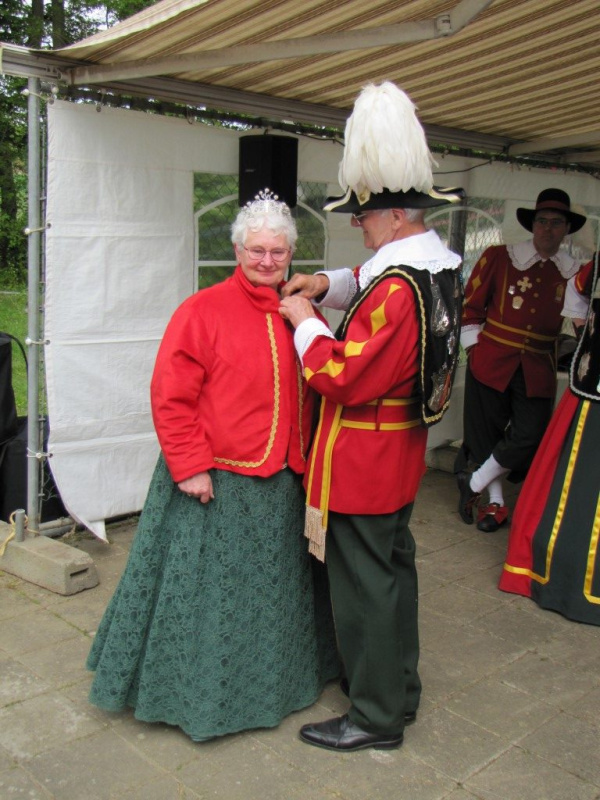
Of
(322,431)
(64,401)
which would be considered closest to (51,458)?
(64,401)

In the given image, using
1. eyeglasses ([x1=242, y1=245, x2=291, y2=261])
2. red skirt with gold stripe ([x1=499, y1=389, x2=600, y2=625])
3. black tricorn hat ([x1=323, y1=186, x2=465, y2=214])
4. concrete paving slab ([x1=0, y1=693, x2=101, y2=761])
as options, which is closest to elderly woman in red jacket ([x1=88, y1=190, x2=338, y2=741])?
eyeglasses ([x1=242, y1=245, x2=291, y2=261])

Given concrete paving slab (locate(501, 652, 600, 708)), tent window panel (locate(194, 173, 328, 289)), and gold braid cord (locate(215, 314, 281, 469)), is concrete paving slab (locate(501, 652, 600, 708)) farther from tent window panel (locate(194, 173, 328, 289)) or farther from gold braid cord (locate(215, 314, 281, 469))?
tent window panel (locate(194, 173, 328, 289))

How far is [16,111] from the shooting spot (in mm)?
15602

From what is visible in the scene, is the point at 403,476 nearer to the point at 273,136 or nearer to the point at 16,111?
the point at 273,136

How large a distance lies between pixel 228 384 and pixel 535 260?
263cm

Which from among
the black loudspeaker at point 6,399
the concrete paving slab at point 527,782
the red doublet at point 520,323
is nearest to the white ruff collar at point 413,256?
the concrete paving slab at point 527,782

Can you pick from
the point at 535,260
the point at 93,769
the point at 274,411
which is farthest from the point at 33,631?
the point at 535,260

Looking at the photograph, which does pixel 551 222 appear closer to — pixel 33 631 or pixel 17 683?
pixel 33 631

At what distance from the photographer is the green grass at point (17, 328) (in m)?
7.98

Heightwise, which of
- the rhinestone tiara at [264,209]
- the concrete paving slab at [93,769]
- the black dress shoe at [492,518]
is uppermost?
the rhinestone tiara at [264,209]

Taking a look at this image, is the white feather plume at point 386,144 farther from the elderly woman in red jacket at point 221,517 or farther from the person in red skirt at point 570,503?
the person in red skirt at point 570,503

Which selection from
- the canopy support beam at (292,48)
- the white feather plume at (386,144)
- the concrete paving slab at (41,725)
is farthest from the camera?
the canopy support beam at (292,48)

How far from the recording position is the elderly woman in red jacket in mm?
2457

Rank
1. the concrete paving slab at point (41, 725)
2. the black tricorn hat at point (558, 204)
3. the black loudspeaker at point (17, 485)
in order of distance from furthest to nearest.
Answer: the black tricorn hat at point (558, 204) < the black loudspeaker at point (17, 485) < the concrete paving slab at point (41, 725)
